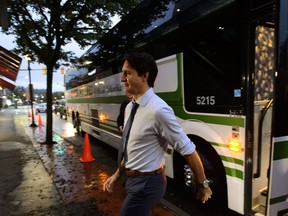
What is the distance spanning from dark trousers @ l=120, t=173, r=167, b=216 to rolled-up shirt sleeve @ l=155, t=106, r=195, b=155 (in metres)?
0.32

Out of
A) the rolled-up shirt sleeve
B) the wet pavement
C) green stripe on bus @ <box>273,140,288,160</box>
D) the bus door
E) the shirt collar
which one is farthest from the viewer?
the wet pavement

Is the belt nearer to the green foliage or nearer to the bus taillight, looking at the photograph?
the bus taillight

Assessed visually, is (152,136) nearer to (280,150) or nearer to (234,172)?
(280,150)

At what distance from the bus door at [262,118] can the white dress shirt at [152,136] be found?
1.84 m

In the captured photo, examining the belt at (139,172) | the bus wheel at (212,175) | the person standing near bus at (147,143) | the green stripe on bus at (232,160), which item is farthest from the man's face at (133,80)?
the bus wheel at (212,175)

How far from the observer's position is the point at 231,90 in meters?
3.76

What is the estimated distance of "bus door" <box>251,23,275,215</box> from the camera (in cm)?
358

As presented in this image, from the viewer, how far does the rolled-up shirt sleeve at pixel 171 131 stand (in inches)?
78.4

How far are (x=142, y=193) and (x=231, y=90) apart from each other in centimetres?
215

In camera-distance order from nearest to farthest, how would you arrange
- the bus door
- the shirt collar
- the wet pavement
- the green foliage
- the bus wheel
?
the shirt collar < the bus door < the bus wheel < the wet pavement < the green foliage

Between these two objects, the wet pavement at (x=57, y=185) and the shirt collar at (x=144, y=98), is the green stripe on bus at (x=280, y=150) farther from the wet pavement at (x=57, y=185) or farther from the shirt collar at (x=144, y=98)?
the wet pavement at (x=57, y=185)

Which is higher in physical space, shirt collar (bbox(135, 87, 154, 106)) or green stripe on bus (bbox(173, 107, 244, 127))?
shirt collar (bbox(135, 87, 154, 106))

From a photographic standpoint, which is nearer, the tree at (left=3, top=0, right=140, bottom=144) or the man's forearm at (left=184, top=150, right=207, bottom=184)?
the man's forearm at (left=184, top=150, right=207, bottom=184)

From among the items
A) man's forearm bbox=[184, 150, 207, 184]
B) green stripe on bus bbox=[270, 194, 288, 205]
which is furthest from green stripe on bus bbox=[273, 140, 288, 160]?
man's forearm bbox=[184, 150, 207, 184]
